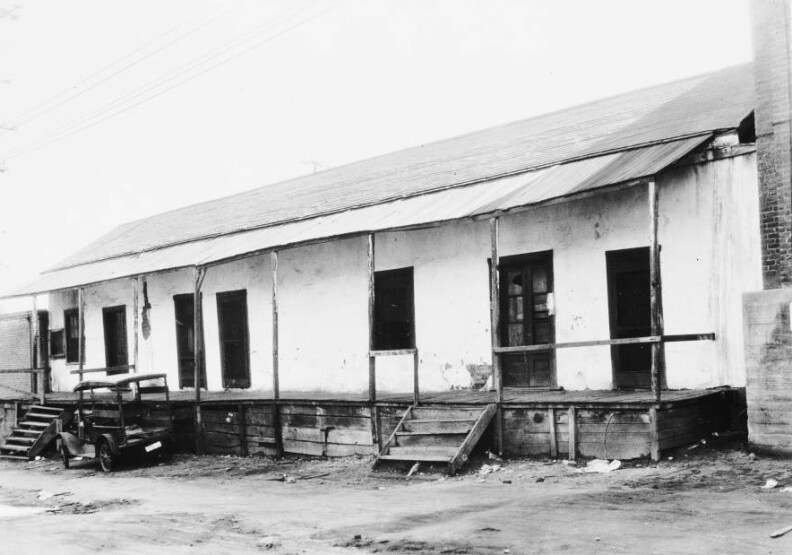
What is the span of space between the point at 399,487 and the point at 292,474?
2.90m

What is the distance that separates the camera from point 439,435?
11883 millimetres

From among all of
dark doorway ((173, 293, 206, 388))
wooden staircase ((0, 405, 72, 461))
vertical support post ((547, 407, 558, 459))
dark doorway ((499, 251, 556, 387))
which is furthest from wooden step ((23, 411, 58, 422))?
vertical support post ((547, 407, 558, 459))

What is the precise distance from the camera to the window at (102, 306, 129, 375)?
884 inches

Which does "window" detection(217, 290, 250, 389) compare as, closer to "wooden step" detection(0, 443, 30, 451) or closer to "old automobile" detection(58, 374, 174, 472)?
"old automobile" detection(58, 374, 174, 472)

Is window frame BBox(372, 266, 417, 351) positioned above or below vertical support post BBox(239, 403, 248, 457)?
above

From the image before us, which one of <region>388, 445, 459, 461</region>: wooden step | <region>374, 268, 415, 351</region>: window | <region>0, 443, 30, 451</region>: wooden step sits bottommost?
<region>0, 443, 30, 451</region>: wooden step

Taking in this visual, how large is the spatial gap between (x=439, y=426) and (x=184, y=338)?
32.8 ft

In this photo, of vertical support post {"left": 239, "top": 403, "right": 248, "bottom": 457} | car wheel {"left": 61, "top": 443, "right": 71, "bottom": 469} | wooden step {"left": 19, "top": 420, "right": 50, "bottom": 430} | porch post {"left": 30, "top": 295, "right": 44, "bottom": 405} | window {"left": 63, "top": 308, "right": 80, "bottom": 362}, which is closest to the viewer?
vertical support post {"left": 239, "top": 403, "right": 248, "bottom": 457}

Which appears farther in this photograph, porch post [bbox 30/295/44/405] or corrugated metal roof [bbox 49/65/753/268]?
porch post [bbox 30/295/44/405]

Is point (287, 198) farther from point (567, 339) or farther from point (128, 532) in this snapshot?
point (128, 532)

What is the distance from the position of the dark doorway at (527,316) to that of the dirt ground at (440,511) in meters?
2.66

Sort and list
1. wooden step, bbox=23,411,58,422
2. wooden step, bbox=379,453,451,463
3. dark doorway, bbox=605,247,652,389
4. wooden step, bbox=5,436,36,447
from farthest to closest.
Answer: wooden step, bbox=23,411,58,422, wooden step, bbox=5,436,36,447, dark doorway, bbox=605,247,652,389, wooden step, bbox=379,453,451,463

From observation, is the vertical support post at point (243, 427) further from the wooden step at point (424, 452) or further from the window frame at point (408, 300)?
the wooden step at point (424, 452)

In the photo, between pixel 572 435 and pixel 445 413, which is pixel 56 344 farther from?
pixel 572 435
